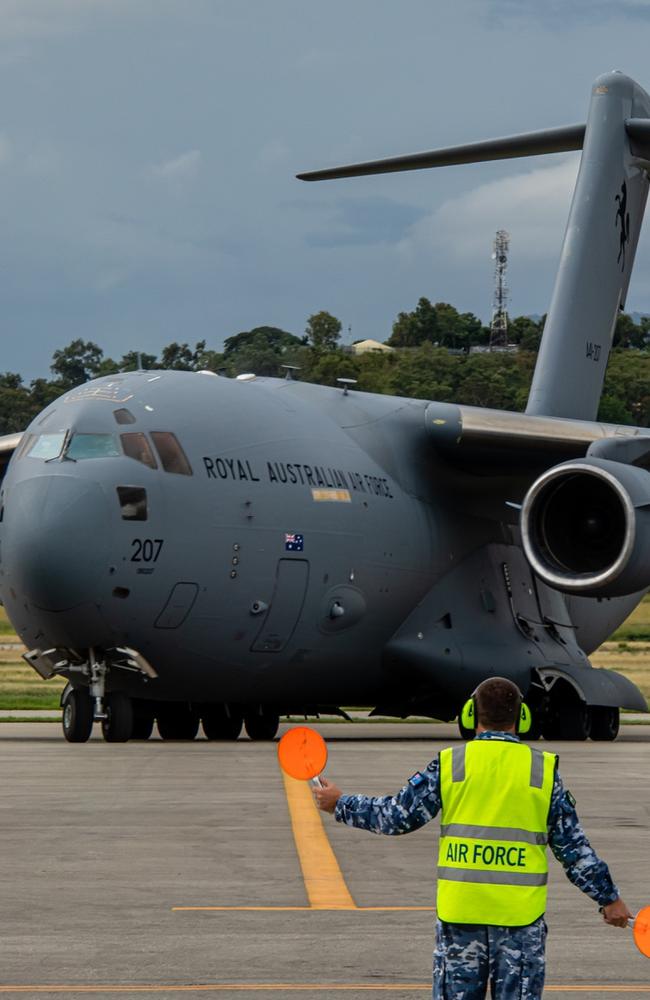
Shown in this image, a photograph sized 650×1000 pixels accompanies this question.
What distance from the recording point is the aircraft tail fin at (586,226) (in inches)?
1132

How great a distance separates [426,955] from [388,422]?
16878 mm

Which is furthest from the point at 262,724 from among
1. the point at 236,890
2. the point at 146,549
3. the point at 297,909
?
the point at 297,909

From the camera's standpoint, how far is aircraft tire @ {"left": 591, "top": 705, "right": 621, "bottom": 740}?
25.8m

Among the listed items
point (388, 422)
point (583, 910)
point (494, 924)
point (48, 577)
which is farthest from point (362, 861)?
point (388, 422)

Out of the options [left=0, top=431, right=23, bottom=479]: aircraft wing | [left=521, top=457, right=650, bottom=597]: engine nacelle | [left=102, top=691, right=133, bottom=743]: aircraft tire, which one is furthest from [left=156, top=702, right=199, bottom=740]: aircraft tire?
[left=521, top=457, right=650, bottom=597]: engine nacelle

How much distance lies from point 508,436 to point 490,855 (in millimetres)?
18842

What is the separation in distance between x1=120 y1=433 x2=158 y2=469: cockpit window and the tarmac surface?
3.59 m

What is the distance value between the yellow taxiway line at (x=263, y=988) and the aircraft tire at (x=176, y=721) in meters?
16.9

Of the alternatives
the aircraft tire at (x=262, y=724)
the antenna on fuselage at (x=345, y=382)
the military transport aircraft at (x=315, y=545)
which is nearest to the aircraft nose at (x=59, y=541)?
the military transport aircraft at (x=315, y=545)

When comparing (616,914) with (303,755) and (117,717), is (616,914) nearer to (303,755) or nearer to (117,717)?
(303,755)

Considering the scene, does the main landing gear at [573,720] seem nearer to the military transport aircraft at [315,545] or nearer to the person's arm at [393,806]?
the military transport aircraft at [315,545]

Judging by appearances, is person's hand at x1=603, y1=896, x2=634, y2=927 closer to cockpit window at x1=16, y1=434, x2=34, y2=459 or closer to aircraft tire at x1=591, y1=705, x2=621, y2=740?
cockpit window at x1=16, y1=434, x2=34, y2=459

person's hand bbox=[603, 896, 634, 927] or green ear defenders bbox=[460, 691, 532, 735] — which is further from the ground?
green ear defenders bbox=[460, 691, 532, 735]

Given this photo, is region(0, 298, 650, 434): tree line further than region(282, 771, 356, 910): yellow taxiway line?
Yes
